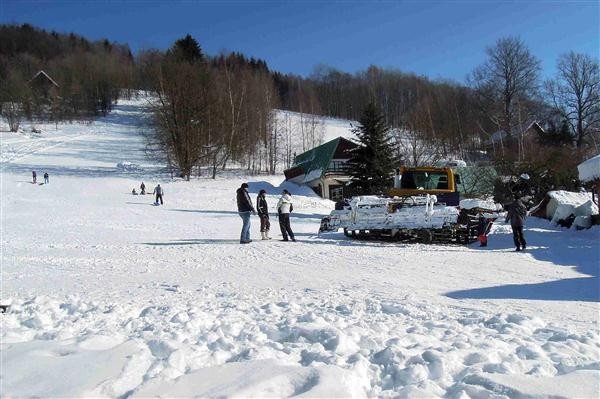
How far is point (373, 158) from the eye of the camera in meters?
34.3

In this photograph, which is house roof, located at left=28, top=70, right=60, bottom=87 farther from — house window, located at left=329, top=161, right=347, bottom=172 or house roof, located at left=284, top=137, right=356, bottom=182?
house window, located at left=329, top=161, right=347, bottom=172

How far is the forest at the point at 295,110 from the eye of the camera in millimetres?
45281

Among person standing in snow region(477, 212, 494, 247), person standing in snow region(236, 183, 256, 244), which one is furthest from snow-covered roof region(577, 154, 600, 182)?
person standing in snow region(236, 183, 256, 244)

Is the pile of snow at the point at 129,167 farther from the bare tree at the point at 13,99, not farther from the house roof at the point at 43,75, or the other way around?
the house roof at the point at 43,75

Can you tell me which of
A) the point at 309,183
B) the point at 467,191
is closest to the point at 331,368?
the point at 467,191

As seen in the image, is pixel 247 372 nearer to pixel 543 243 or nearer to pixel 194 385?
pixel 194 385

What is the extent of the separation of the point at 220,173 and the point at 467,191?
83.5 ft

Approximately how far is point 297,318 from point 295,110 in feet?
292

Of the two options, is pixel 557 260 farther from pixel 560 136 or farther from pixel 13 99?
pixel 13 99

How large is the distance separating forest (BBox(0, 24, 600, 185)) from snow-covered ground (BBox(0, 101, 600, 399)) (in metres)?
21.4

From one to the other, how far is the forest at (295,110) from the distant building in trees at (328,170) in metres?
4.87

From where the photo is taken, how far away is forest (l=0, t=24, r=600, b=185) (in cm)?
4528

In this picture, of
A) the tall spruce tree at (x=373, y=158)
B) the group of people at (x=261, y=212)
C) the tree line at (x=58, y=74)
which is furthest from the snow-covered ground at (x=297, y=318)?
the tree line at (x=58, y=74)

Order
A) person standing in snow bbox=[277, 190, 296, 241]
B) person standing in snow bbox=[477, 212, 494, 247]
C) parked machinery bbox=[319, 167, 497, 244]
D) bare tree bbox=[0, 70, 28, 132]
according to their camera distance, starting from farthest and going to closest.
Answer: bare tree bbox=[0, 70, 28, 132] < person standing in snow bbox=[277, 190, 296, 241] < parked machinery bbox=[319, 167, 497, 244] < person standing in snow bbox=[477, 212, 494, 247]
